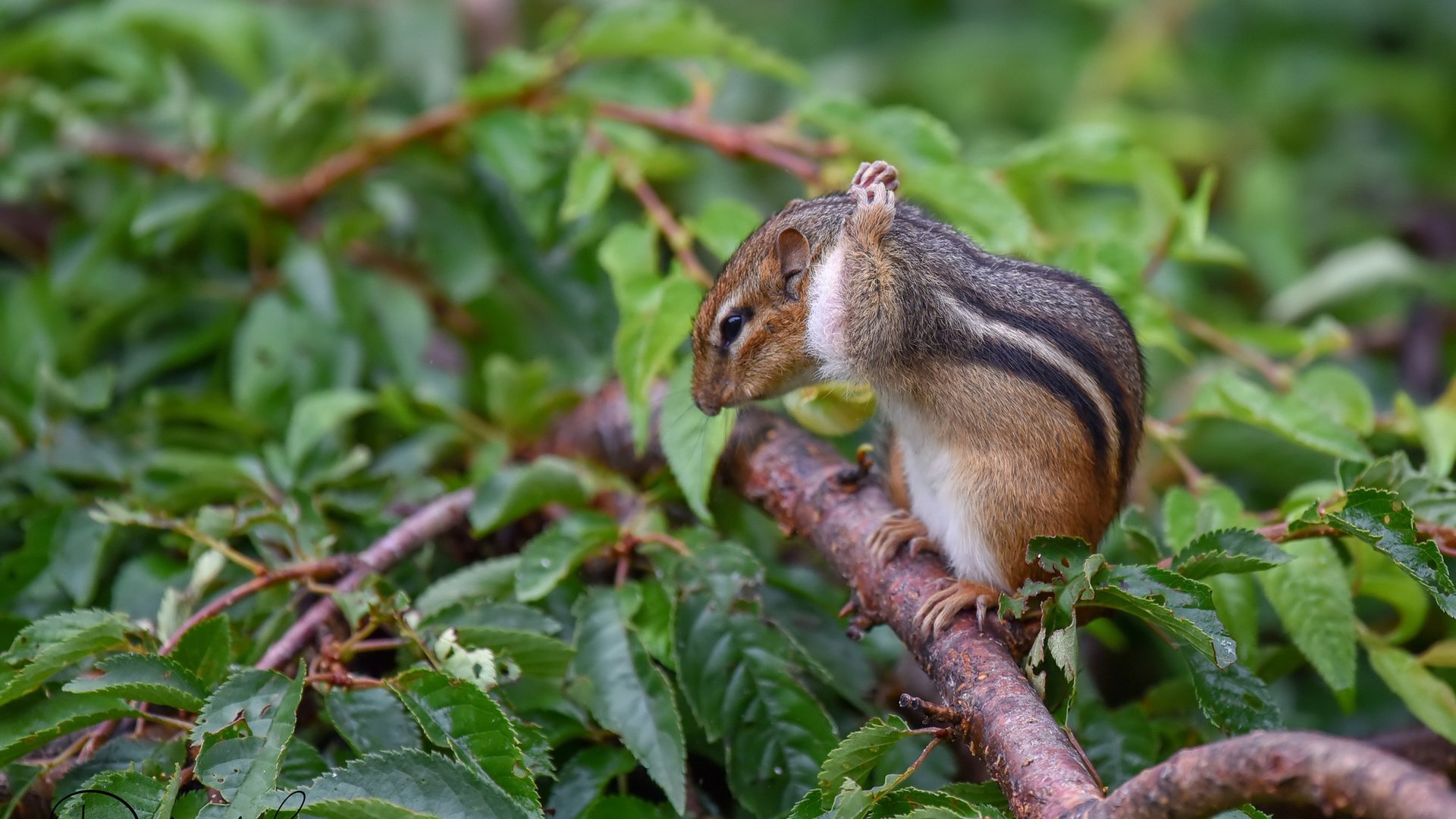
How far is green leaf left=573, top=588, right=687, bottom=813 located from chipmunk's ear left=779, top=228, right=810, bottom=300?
600 mm

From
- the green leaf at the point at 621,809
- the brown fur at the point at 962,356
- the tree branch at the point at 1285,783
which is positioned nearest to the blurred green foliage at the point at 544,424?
the green leaf at the point at 621,809

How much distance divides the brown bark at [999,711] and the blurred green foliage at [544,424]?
8 cm

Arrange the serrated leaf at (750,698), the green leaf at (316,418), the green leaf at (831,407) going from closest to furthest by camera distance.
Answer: the serrated leaf at (750,698)
the green leaf at (831,407)
the green leaf at (316,418)

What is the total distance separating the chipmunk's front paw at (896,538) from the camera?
1891 mm

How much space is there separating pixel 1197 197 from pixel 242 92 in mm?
2875

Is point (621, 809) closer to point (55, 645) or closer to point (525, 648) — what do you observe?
point (525, 648)

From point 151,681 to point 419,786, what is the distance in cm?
43

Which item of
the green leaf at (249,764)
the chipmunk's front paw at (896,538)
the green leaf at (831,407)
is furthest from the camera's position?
the green leaf at (831,407)

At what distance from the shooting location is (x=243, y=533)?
6.84ft

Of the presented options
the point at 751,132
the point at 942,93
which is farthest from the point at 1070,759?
the point at 942,93

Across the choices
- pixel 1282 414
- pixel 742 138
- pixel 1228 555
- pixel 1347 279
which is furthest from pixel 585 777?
pixel 1347 279

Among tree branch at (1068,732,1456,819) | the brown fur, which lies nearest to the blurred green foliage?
the brown fur

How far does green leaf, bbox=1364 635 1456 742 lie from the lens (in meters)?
1.75

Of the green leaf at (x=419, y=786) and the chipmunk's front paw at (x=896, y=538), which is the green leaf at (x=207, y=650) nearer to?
the green leaf at (x=419, y=786)
